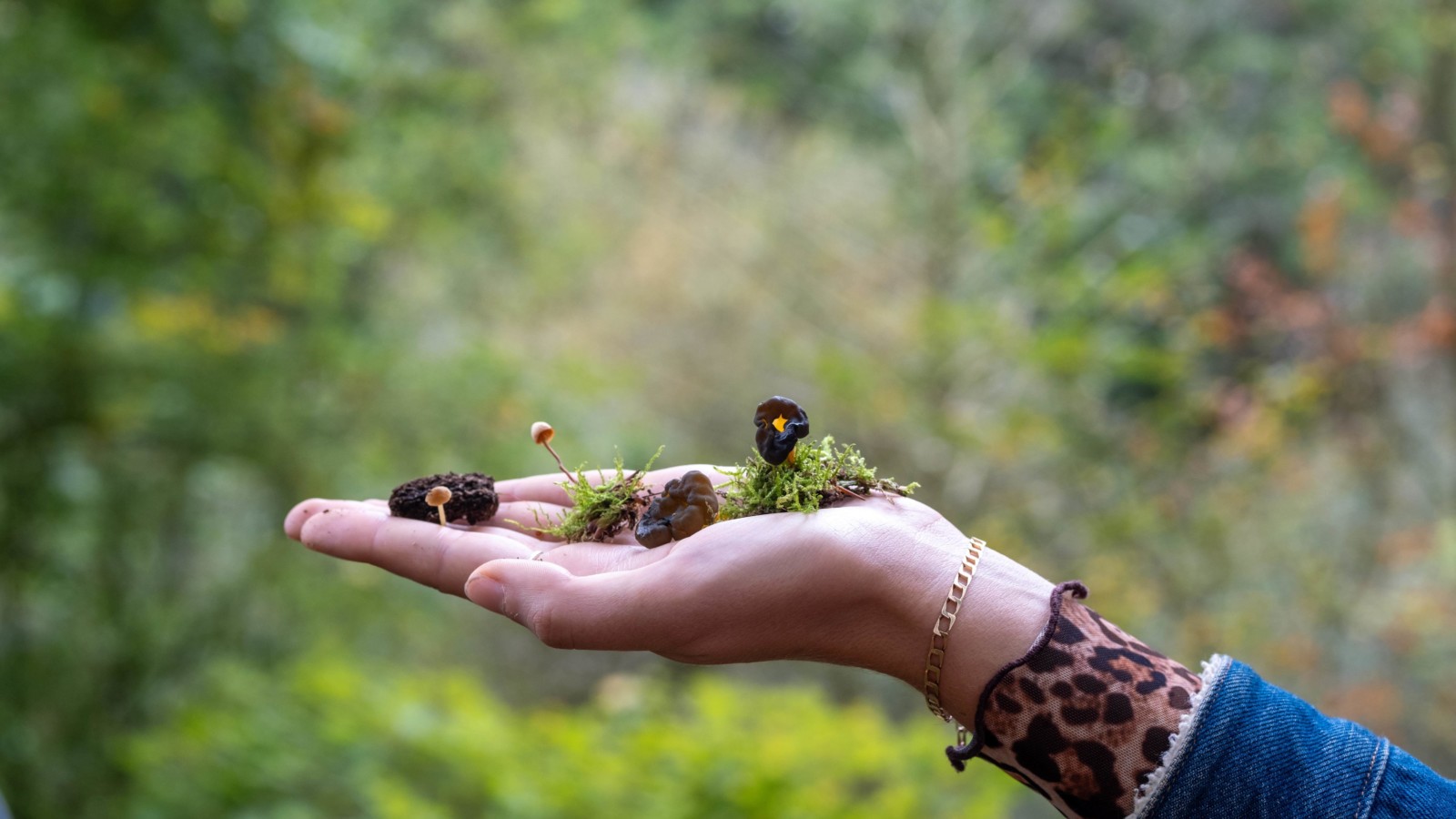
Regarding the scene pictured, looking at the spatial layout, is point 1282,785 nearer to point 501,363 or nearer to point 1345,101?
point 501,363

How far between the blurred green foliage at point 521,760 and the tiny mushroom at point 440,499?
1645 millimetres

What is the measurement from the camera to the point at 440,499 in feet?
6.20

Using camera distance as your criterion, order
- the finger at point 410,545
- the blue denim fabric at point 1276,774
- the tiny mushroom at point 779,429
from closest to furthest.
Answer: the blue denim fabric at point 1276,774, the finger at point 410,545, the tiny mushroom at point 779,429

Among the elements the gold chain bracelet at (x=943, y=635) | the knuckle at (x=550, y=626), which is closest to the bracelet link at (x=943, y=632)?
the gold chain bracelet at (x=943, y=635)

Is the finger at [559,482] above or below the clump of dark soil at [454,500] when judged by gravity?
above

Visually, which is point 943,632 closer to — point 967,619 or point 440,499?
point 967,619

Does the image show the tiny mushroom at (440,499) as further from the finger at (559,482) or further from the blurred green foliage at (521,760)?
the blurred green foliage at (521,760)

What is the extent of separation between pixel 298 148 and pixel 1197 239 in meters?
5.46

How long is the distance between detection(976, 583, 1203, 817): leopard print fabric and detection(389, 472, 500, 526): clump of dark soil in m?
1.01

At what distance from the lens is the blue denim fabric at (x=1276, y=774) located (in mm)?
1249

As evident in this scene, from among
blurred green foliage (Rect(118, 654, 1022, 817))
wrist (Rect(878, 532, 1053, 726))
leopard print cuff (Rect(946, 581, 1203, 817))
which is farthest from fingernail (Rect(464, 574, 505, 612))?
blurred green foliage (Rect(118, 654, 1022, 817))

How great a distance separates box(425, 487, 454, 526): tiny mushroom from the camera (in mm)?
1875

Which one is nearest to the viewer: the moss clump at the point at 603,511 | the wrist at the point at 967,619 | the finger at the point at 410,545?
the wrist at the point at 967,619

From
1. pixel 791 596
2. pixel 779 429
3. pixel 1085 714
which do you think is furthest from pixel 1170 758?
pixel 779 429
